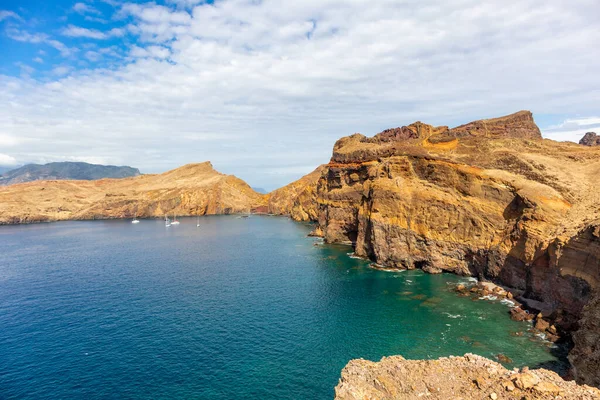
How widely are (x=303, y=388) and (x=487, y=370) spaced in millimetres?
23128

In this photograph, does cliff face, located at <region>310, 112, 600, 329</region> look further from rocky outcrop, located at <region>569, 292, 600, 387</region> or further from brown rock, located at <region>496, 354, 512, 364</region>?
brown rock, located at <region>496, 354, 512, 364</region>

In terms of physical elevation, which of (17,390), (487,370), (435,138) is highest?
(435,138)

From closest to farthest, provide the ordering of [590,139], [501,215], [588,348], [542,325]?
[588,348], [542,325], [501,215], [590,139]

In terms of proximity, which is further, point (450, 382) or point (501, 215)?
point (501, 215)

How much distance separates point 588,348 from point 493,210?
43.9 meters

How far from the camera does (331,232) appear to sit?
12719 cm

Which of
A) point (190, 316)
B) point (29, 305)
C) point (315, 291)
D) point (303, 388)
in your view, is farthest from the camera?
point (315, 291)

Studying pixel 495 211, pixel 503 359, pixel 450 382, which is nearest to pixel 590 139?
pixel 495 211

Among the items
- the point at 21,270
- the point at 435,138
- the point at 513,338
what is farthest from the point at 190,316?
the point at 435,138

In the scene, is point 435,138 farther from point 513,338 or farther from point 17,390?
point 17,390

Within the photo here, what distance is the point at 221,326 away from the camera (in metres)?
56.3

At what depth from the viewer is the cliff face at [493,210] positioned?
185 feet

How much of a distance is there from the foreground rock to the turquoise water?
1804 cm

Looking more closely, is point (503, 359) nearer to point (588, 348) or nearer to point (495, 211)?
point (588, 348)
